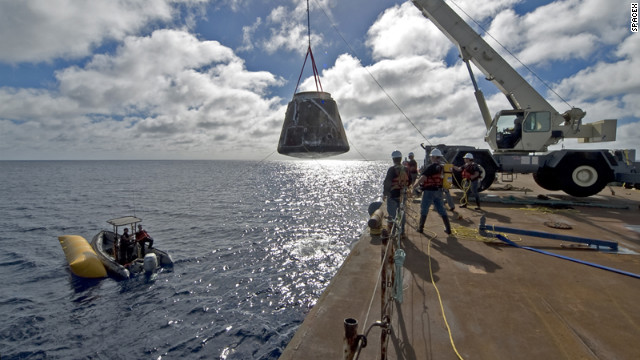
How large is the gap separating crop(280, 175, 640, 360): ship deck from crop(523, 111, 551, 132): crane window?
275 inches

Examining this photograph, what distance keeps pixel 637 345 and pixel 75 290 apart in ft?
58.2

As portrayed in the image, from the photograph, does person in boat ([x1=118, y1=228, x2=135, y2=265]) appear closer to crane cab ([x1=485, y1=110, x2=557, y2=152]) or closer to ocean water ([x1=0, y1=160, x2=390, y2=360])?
ocean water ([x1=0, y1=160, x2=390, y2=360])

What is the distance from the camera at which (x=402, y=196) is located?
6906 mm

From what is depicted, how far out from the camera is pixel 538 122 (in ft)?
41.3

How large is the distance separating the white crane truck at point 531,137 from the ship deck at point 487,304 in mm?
6087

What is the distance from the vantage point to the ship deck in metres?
3.00

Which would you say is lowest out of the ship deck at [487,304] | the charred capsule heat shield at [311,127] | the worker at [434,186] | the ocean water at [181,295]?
the ocean water at [181,295]

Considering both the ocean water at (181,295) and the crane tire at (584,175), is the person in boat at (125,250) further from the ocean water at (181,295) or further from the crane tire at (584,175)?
the crane tire at (584,175)

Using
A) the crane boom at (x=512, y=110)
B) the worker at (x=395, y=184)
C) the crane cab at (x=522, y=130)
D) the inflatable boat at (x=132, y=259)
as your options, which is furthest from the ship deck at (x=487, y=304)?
the inflatable boat at (x=132, y=259)

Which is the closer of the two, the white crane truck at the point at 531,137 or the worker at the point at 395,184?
the worker at the point at 395,184

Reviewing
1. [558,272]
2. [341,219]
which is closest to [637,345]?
[558,272]

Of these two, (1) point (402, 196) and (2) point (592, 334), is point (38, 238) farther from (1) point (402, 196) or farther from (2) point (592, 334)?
(2) point (592, 334)

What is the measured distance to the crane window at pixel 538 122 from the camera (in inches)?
493

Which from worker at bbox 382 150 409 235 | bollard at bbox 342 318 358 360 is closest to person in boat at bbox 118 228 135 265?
worker at bbox 382 150 409 235
